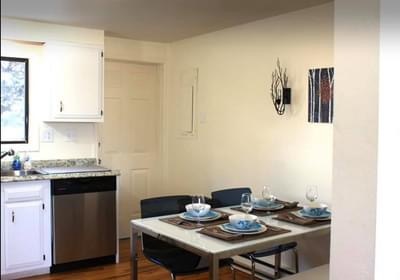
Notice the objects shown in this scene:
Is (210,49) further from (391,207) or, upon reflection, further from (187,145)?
(391,207)

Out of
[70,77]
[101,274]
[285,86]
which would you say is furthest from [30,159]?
[285,86]

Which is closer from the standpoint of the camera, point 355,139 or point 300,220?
point 355,139

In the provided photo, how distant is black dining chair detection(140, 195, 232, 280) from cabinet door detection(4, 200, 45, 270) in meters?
1.19

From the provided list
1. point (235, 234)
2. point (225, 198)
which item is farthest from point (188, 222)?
point (225, 198)

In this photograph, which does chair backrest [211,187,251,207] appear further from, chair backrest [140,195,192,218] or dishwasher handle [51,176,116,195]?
dishwasher handle [51,176,116,195]

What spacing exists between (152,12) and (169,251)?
1.91 metres

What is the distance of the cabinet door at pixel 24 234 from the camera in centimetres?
361

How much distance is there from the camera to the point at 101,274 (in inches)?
153

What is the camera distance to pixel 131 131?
16.7ft

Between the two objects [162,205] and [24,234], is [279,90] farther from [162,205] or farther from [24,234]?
[24,234]

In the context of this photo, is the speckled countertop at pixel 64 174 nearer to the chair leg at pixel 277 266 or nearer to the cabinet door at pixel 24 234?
the cabinet door at pixel 24 234

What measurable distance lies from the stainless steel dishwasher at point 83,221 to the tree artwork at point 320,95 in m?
1.92

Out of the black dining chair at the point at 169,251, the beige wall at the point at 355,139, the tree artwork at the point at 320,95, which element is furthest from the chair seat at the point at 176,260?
the beige wall at the point at 355,139

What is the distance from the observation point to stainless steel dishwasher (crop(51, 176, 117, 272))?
385 centimetres
